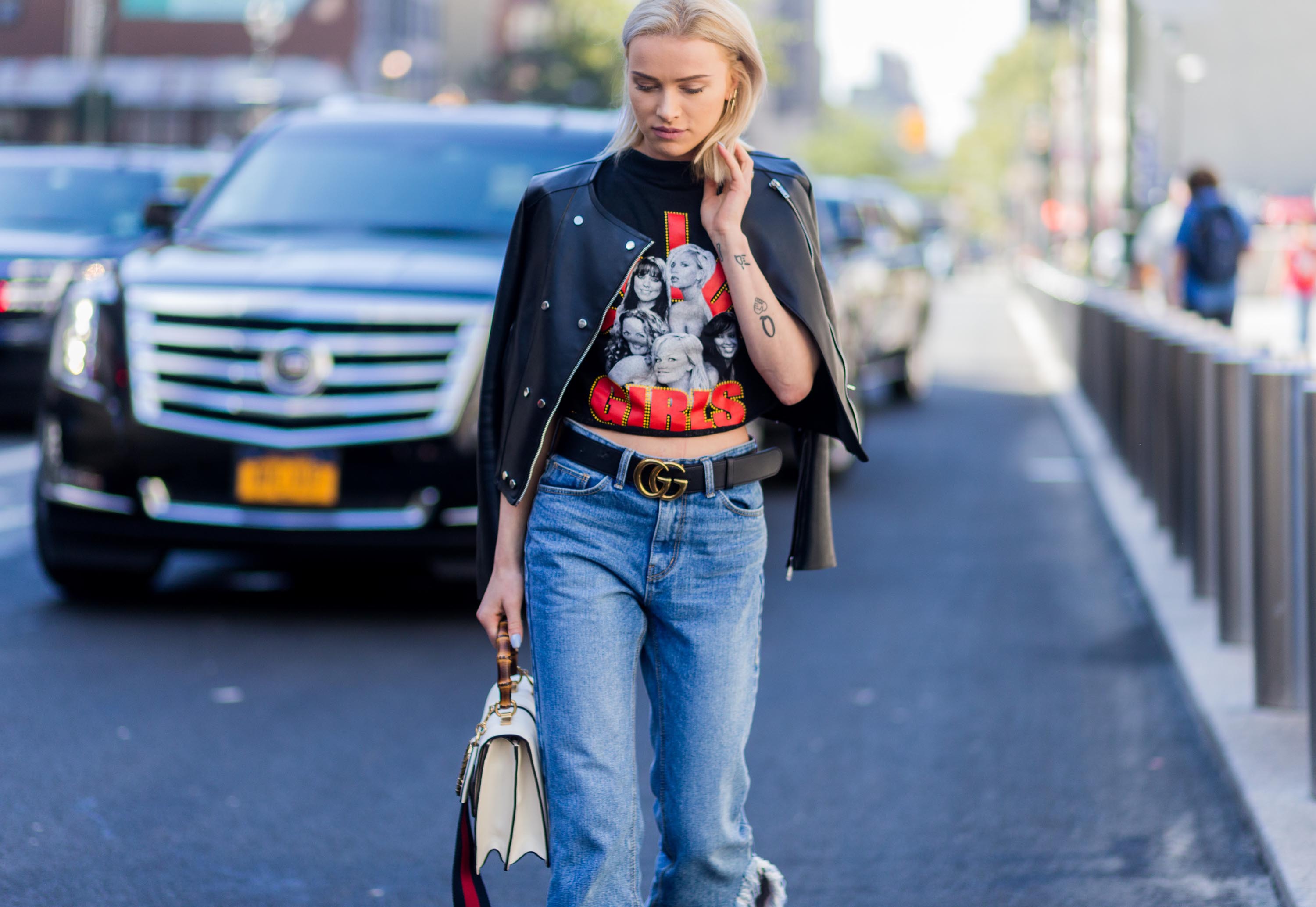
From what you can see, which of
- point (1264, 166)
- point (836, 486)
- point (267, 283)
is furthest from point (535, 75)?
point (267, 283)

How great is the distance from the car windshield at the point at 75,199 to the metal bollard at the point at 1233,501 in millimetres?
9379

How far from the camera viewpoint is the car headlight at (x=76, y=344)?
273 inches

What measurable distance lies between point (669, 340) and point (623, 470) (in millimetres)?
217

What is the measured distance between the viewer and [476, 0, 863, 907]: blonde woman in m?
3.04

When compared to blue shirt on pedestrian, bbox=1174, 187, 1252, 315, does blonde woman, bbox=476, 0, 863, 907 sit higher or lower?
higher

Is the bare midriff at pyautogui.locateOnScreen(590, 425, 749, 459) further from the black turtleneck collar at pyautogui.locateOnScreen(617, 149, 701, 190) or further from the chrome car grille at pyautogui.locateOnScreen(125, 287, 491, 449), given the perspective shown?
the chrome car grille at pyautogui.locateOnScreen(125, 287, 491, 449)

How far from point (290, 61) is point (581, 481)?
56.8m

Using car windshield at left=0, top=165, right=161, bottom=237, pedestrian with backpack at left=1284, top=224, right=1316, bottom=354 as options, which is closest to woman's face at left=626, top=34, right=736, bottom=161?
car windshield at left=0, top=165, right=161, bottom=237

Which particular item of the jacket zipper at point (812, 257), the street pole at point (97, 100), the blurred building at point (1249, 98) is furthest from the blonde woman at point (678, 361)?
the blurred building at point (1249, 98)

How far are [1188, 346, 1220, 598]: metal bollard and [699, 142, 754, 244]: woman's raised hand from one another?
4476 mm

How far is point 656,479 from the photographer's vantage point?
3062 millimetres

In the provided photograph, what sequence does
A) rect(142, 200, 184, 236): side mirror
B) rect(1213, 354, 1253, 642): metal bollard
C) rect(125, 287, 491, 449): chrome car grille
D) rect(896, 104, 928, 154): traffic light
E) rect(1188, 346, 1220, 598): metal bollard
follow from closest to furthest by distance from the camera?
1. rect(1213, 354, 1253, 642): metal bollard
2. rect(125, 287, 491, 449): chrome car grille
3. rect(1188, 346, 1220, 598): metal bollard
4. rect(142, 200, 184, 236): side mirror
5. rect(896, 104, 928, 154): traffic light

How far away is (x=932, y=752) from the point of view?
562cm

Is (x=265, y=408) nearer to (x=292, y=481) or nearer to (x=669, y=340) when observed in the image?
(x=292, y=481)
